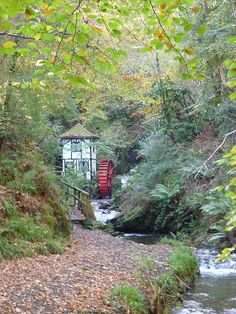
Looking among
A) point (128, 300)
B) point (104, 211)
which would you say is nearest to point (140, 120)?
point (104, 211)

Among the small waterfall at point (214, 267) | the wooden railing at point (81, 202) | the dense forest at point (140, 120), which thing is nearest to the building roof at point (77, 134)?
the dense forest at point (140, 120)

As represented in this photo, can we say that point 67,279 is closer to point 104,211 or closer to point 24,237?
point 24,237

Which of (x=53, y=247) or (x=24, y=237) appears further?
(x=53, y=247)

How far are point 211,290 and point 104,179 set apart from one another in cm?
1791

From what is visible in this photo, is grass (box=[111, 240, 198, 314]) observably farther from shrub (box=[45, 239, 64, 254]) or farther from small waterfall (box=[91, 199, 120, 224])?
small waterfall (box=[91, 199, 120, 224])

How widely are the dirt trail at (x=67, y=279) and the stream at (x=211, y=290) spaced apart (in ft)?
3.68

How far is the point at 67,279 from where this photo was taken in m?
7.45

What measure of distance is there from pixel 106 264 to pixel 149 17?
21.7 ft

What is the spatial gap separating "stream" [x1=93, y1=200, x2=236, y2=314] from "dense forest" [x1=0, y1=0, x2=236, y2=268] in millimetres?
1736

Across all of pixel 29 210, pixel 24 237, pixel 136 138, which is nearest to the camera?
pixel 24 237

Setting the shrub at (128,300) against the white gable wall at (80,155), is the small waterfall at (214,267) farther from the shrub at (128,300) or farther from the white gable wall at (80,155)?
the white gable wall at (80,155)

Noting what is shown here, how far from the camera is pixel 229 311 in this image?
7855 millimetres

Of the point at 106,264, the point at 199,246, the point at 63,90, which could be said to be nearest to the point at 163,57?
the point at 63,90

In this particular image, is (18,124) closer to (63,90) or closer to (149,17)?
(63,90)
